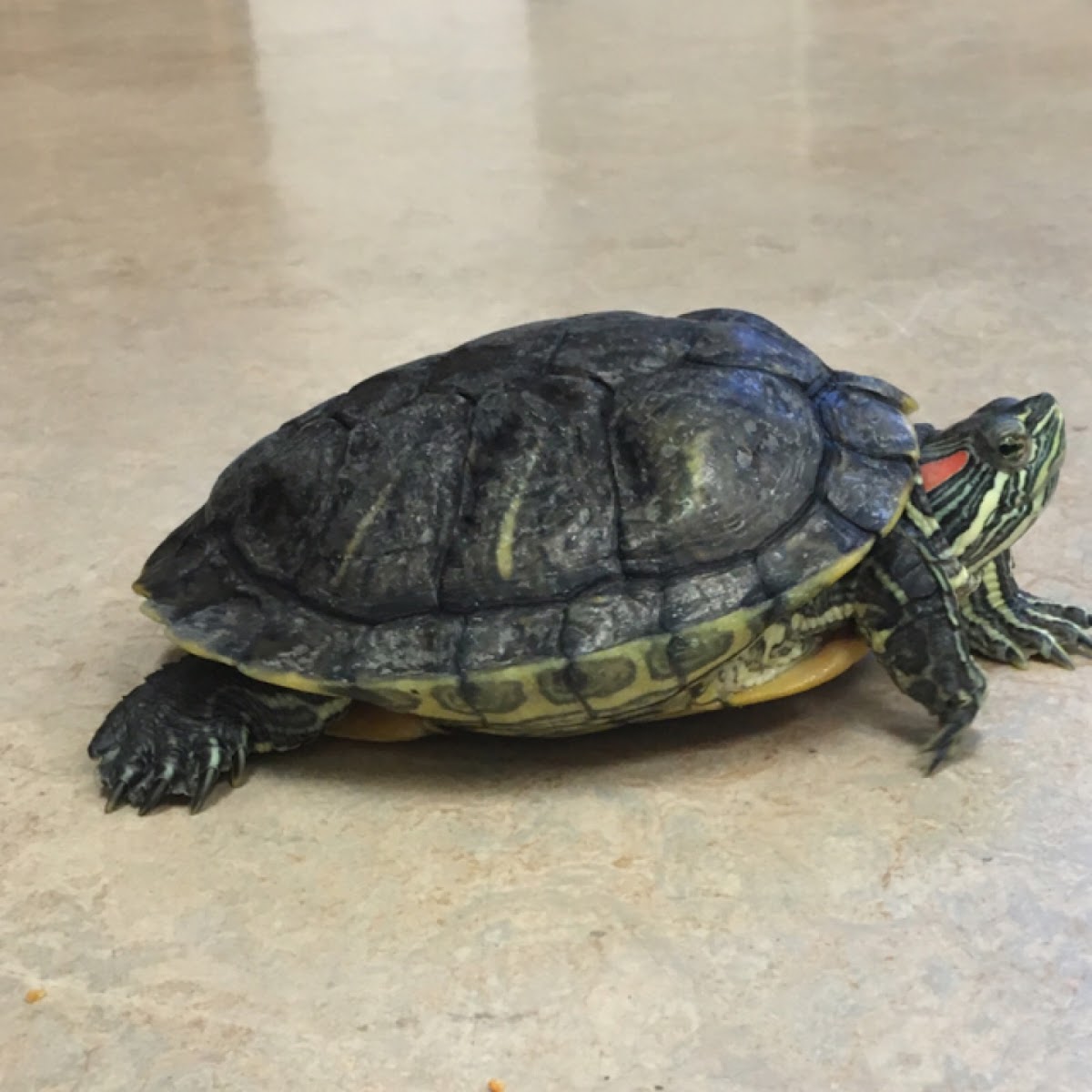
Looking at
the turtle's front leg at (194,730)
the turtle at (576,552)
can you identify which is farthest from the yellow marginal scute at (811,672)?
the turtle's front leg at (194,730)

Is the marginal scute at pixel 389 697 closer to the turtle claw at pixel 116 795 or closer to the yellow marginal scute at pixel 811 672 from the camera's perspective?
the turtle claw at pixel 116 795

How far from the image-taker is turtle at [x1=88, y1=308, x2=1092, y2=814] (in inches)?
77.4

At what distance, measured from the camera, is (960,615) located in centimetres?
219

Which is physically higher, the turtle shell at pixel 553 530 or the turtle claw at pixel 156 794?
the turtle shell at pixel 553 530

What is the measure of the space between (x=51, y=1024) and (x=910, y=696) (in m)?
1.32

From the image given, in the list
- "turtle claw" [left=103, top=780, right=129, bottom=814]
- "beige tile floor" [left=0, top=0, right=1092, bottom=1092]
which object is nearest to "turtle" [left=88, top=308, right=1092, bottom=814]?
"turtle claw" [left=103, top=780, right=129, bottom=814]

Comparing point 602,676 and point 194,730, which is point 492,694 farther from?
point 194,730

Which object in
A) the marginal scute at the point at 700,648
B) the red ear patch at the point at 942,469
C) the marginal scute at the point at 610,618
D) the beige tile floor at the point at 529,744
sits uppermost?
the red ear patch at the point at 942,469

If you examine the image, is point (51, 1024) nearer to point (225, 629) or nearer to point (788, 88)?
point (225, 629)

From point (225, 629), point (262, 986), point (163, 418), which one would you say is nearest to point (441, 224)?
point (163, 418)

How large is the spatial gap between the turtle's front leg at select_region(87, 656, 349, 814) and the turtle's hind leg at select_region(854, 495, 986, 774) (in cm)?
84

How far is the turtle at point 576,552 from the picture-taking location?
1.97 m

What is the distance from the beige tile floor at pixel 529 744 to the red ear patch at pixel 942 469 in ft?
1.18

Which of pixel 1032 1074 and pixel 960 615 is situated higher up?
pixel 960 615
